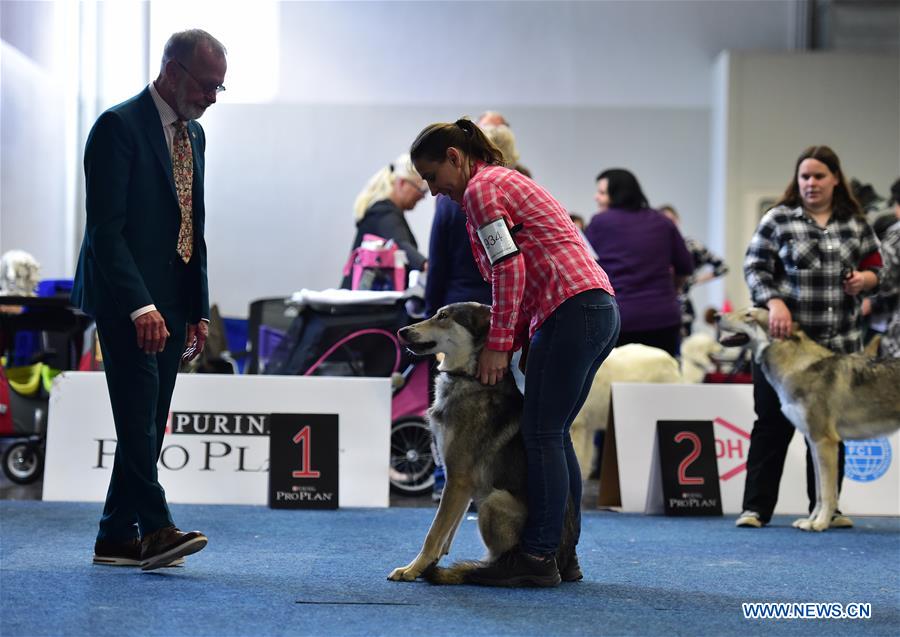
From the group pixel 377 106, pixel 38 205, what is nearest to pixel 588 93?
pixel 377 106

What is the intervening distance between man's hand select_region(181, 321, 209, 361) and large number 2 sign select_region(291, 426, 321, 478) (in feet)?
4.76

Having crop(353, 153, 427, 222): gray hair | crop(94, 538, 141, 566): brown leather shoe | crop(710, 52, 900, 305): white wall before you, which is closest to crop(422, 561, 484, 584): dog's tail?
crop(94, 538, 141, 566): brown leather shoe

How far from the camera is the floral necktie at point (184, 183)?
122 inches

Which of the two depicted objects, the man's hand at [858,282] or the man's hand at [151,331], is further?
the man's hand at [858,282]

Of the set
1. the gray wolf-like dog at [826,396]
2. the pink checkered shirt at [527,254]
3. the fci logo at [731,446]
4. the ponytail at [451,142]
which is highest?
the ponytail at [451,142]

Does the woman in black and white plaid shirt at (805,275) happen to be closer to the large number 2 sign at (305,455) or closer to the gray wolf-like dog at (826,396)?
the gray wolf-like dog at (826,396)

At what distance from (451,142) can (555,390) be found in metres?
0.74

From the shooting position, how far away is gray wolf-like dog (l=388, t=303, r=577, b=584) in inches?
117

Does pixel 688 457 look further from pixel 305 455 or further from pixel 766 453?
pixel 305 455

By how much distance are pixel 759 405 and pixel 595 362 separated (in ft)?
6.08

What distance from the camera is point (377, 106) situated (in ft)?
34.9

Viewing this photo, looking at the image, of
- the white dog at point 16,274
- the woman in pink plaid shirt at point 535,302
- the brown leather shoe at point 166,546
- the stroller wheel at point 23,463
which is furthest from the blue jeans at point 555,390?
the white dog at point 16,274

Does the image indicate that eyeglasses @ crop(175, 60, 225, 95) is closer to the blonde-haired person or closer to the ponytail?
the ponytail

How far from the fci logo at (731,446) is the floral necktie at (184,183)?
2828 millimetres
